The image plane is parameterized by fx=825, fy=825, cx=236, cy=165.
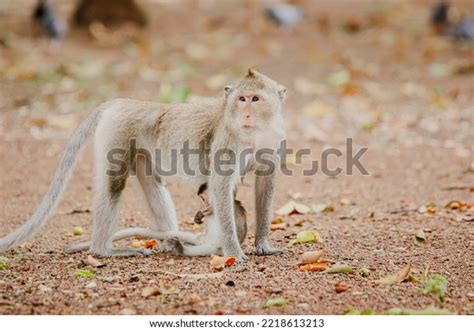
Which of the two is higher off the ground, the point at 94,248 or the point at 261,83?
the point at 261,83

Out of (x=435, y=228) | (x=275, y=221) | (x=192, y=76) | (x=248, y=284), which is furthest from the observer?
(x=192, y=76)

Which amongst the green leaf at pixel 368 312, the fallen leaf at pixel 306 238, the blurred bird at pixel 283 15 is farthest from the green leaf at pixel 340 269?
the blurred bird at pixel 283 15

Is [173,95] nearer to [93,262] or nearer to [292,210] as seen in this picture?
[292,210]

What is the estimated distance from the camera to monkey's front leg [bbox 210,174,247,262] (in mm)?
6121

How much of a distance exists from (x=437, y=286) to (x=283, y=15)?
14.1 meters

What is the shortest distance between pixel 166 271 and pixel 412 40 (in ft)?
43.2

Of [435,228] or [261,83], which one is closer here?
[261,83]

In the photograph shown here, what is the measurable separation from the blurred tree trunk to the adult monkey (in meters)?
11.9

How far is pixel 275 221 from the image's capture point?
7559 mm

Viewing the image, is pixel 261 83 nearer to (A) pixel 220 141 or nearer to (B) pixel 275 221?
(A) pixel 220 141

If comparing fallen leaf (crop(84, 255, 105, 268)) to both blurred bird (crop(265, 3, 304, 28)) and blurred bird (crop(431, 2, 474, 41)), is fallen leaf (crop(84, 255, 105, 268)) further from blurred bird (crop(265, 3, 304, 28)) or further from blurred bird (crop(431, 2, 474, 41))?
blurred bird (crop(431, 2, 474, 41))

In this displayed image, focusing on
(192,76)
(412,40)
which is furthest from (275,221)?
(412,40)

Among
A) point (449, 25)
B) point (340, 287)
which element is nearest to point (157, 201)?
point (340, 287)

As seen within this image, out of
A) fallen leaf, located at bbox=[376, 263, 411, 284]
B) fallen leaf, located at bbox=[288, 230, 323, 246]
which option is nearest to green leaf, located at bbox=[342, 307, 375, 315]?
fallen leaf, located at bbox=[376, 263, 411, 284]
